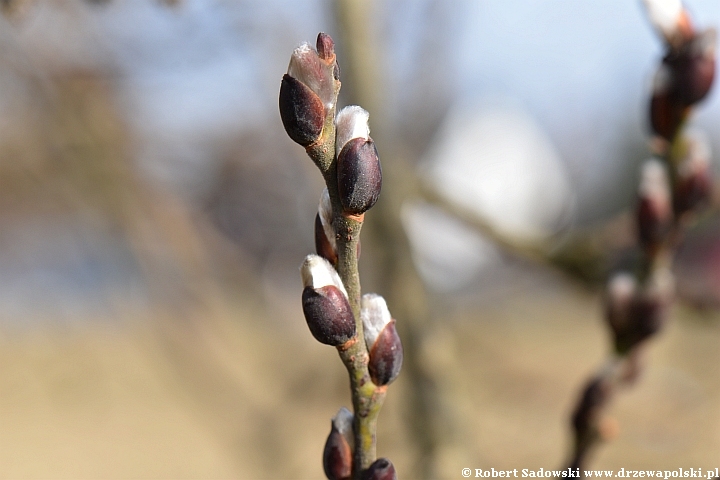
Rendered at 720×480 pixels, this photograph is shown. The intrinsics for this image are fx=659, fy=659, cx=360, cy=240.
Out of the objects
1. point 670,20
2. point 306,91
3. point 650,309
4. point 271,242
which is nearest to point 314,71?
point 306,91

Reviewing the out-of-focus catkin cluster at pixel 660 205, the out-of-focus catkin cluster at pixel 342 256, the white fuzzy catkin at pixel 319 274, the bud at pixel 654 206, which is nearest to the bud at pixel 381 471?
the out-of-focus catkin cluster at pixel 342 256

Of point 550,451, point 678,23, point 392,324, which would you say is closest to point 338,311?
point 392,324

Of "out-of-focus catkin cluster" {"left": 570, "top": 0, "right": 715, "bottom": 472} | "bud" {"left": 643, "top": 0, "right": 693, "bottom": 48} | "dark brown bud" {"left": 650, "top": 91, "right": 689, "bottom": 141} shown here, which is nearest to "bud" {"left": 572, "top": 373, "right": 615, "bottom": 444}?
"out-of-focus catkin cluster" {"left": 570, "top": 0, "right": 715, "bottom": 472}

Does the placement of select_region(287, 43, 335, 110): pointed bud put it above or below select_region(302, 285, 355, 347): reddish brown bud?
above

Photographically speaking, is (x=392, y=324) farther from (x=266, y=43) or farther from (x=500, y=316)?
(x=500, y=316)

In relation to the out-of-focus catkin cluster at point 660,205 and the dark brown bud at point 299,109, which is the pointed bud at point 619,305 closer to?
the out-of-focus catkin cluster at point 660,205

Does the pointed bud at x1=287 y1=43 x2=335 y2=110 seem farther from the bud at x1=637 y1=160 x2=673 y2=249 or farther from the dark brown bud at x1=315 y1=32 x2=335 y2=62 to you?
the bud at x1=637 y1=160 x2=673 y2=249
